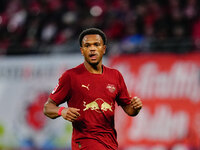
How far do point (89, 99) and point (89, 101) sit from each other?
0.02m

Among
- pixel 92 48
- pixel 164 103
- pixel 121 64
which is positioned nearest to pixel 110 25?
pixel 121 64

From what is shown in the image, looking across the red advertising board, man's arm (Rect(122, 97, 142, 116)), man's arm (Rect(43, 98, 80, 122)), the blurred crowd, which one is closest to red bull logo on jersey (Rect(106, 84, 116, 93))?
man's arm (Rect(122, 97, 142, 116))

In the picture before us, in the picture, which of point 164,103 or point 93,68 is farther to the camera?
point 164,103

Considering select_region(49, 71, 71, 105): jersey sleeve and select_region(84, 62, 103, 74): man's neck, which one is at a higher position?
select_region(84, 62, 103, 74): man's neck

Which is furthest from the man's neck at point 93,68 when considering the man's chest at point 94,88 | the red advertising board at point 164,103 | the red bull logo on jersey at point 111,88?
the red advertising board at point 164,103

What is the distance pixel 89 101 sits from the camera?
6.66 m

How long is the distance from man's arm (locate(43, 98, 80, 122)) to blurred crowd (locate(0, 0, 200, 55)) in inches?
249

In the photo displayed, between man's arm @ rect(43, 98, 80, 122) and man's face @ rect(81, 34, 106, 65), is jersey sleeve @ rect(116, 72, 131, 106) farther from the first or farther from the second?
man's arm @ rect(43, 98, 80, 122)

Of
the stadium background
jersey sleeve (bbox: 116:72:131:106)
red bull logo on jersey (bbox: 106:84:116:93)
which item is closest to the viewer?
red bull logo on jersey (bbox: 106:84:116:93)

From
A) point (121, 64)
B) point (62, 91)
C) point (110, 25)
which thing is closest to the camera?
point (62, 91)

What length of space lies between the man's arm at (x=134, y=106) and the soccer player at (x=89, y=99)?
0.9 inches

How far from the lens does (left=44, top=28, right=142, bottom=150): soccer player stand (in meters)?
6.61

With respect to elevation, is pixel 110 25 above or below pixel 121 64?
above

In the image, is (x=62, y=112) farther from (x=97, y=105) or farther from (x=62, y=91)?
(x=97, y=105)
